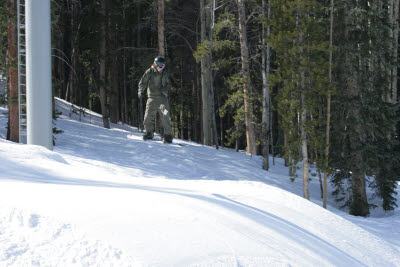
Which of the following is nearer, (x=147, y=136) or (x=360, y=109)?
(x=360, y=109)

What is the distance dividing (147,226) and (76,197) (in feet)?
2.38

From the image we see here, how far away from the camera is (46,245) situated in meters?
2.86

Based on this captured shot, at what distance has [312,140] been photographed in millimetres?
11391

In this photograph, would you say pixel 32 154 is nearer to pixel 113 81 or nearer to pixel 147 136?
pixel 147 136

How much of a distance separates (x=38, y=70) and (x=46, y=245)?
531 centimetres

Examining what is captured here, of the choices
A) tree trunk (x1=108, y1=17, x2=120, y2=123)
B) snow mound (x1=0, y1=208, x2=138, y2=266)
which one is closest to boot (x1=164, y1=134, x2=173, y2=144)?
tree trunk (x1=108, y1=17, x2=120, y2=123)

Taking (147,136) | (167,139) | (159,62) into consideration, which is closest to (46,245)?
(159,62)

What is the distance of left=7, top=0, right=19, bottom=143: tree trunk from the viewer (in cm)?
1107

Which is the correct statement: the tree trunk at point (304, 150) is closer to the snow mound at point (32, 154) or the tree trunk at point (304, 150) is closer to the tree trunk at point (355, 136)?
the tree trunk at point (355, 136)

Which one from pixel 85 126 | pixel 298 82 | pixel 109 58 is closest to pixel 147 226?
pixel 298 82

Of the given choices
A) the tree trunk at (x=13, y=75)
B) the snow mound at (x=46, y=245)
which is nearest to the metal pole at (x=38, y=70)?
the tree trunk at (x=13, y=75)

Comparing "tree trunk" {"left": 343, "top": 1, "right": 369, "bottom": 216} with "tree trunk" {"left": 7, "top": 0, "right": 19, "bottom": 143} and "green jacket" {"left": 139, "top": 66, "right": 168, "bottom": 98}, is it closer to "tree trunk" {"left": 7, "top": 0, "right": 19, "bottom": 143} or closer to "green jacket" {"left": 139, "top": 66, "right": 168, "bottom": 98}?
"green jacket" {"left": 139, "top": 66, "right": 168, "bottom": 98}

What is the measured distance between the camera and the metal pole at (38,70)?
7316 millimetres

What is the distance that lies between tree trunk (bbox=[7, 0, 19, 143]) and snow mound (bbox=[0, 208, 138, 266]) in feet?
29.4
